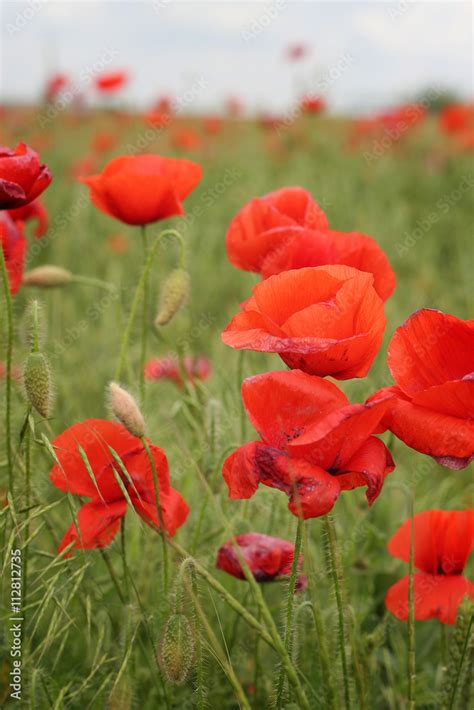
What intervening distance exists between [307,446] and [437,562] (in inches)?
18.0

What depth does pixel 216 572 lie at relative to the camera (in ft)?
4.51

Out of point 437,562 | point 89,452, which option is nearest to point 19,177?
point 89,452

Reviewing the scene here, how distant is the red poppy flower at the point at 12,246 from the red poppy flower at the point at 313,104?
3898 mm

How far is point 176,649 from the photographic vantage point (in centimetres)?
82

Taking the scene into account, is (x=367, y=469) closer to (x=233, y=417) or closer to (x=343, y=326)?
(x=343, y=326)

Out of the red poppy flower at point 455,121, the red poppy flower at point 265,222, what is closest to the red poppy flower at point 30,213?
the red poppy flower at point 265,222

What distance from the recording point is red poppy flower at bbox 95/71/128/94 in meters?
4.43

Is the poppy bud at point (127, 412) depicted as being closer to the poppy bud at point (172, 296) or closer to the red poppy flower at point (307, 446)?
the red poppy flower at point (307, 446)

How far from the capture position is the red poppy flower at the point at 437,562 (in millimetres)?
1029

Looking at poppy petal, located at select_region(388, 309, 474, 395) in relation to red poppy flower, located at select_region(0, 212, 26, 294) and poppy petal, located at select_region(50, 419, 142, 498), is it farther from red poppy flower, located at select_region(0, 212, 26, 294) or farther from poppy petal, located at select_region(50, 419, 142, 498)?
red poppy flower, located at select_region(0, 212, 26, 294)

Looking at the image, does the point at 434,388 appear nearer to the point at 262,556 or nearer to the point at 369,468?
the point at 369,468

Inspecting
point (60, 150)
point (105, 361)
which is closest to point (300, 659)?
point (105, 361)

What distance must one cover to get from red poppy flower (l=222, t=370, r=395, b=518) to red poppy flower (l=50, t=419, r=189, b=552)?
0.17 m

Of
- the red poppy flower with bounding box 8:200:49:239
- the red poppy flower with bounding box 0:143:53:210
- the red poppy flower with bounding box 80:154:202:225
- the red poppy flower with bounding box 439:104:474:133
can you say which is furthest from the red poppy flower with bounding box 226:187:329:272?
the red poppy flower with bounding box 439:104:474:133
